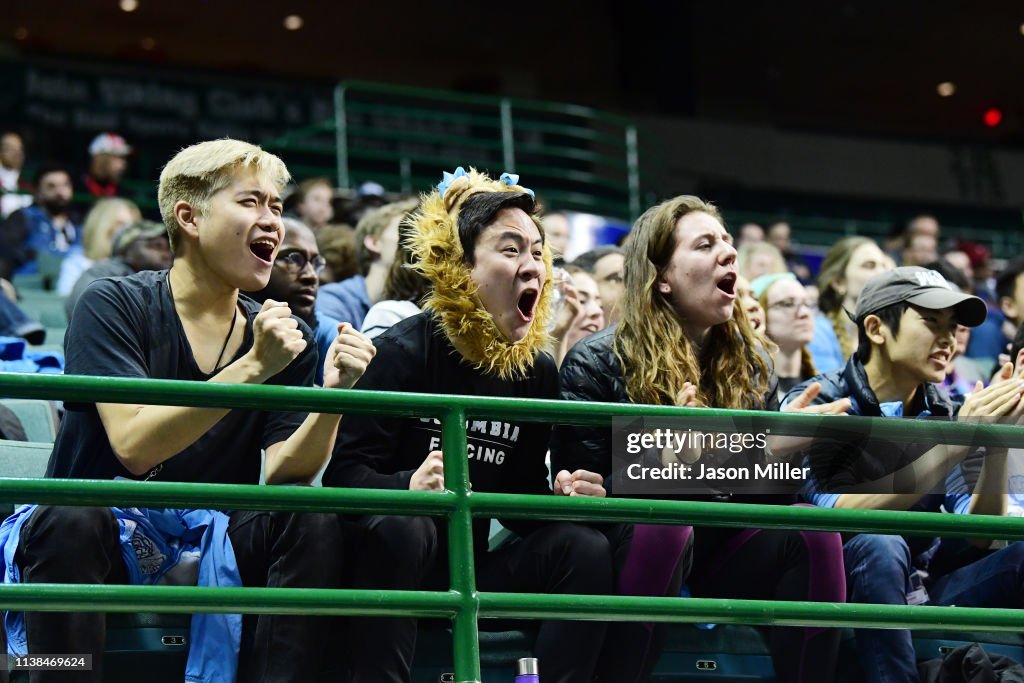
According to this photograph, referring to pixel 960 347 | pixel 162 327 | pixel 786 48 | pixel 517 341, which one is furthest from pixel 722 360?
pixel 786 48

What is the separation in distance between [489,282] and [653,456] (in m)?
0.77

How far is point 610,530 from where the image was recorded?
384 cm

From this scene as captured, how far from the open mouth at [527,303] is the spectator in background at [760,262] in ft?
12.3

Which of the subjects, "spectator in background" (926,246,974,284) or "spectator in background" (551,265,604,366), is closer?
"spectator in background" (551,265,604,366)

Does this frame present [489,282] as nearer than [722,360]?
Yes

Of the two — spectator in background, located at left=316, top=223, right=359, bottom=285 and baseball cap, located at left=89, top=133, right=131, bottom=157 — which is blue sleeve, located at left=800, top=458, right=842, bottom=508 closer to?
spectator in background, located at left=316, top=223, right=359, bottom=285

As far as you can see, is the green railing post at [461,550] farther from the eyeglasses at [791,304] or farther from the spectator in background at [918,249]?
the spectator in background at [918,249]

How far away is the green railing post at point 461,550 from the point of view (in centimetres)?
308

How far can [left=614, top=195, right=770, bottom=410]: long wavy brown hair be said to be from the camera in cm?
414

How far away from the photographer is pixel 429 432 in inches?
149

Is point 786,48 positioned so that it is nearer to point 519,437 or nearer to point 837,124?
point 837,124

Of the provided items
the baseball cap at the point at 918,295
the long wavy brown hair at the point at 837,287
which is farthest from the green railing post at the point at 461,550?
the long wavy brown hair at the point at 837,287

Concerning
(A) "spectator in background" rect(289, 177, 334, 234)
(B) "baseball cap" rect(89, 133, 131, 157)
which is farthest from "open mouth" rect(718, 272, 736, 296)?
(B) "baseball cap" rect(89, 133, 131, 157)

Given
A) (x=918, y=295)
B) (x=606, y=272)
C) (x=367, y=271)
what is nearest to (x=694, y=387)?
(x=918, y=295)
